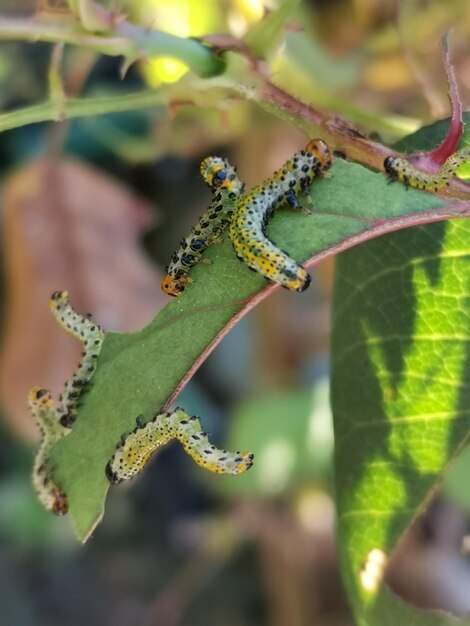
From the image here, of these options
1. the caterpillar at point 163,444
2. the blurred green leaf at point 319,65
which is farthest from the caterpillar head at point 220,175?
the blurred green leaf at point 319,65

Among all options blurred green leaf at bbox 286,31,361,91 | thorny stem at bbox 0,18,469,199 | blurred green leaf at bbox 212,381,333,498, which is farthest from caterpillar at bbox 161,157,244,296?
blurred green leaf at bbox 212,381,333,498

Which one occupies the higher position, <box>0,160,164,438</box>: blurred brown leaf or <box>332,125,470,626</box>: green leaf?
<box>0,160,164,438</box>: blurred brown leaf

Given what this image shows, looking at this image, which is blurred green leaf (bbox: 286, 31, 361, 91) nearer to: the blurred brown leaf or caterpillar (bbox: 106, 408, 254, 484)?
the blurred brown leaf

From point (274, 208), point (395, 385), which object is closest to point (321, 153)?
point (274, 208)

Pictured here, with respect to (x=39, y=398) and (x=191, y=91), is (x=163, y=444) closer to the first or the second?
(x=39, y=398)

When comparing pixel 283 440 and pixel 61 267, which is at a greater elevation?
pixel 61 267

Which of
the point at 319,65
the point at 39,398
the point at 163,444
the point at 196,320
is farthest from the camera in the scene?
the point at 319,65
